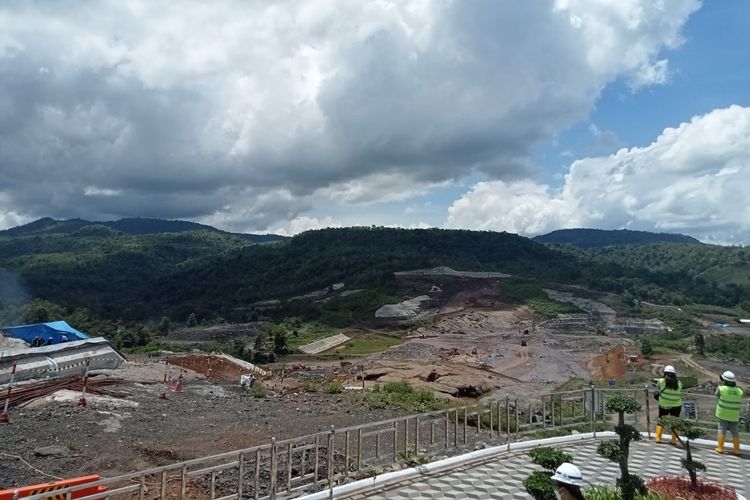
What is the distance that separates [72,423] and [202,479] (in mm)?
5973

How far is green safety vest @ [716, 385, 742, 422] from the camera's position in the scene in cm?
1013

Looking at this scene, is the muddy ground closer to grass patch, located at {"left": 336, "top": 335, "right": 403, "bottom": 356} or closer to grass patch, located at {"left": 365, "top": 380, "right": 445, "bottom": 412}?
grass patch, located at {"left": 365, "top": 380, "right": 445, "bottom": 412}

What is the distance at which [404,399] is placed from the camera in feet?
64.7

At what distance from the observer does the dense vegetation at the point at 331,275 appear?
270ft

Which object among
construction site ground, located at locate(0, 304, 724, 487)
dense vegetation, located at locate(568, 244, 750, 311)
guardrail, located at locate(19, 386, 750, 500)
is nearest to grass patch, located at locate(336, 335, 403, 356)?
construction site ground, located at locate(0, 304, 724, 487)

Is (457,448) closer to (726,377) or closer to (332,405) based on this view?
(726,377)

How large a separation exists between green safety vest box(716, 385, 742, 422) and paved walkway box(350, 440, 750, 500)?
2.73 ft

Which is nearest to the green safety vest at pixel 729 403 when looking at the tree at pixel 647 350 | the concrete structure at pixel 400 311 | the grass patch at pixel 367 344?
the tree at pixel 647 350

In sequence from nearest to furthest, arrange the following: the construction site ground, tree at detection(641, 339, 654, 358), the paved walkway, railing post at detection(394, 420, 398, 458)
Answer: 1. the paved walkway
2. railing post at detection(394, 420, 398, 458)
3. the construction site ground
4. tree at detection(641, 339, 654, 358)

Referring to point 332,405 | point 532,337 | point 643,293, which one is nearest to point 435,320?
point 532,337

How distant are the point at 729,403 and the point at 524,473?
4.25 m

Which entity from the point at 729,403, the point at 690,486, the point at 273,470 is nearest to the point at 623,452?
the point at 690,486

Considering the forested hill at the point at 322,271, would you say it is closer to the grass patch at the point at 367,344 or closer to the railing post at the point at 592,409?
the grass patch at the point at 367,344

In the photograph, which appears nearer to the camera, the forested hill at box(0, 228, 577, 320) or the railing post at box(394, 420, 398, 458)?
the railing post at box(394, 420, 398, 458)
